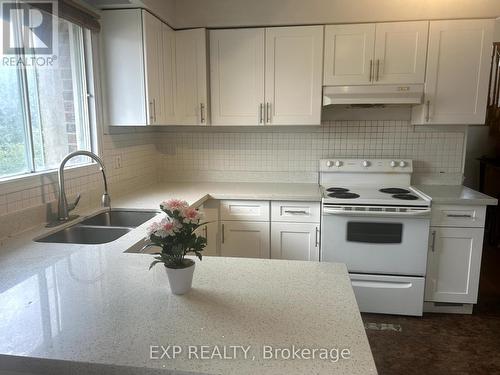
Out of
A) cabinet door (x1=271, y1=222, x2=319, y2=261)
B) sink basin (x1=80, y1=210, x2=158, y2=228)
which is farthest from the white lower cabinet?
sink basin (x1=80, y1=210, x2=158, y2=228)

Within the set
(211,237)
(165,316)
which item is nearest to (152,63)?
(211,237)

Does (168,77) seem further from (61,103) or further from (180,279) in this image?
(180,279)

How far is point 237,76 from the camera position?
291 centimetres

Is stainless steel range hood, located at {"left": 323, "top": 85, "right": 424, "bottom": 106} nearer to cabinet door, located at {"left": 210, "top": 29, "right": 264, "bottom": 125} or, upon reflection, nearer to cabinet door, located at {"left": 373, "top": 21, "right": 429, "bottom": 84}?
cabinet door, located at {"left": 373, "top": 21, "right": 429, "bottom": 84}

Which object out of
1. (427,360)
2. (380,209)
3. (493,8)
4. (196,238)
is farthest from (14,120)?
(493,8)

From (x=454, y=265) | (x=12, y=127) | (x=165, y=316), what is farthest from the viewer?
(x=454, y=265)

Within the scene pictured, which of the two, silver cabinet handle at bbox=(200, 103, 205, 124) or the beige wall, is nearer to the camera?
the beige wall

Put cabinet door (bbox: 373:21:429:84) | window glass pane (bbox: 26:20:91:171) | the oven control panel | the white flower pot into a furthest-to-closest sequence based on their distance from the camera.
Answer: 1. the oven control panel
2. cabinet door (bbox: 373:21:429:84)
3. window glass pane (bbox: 26:20:91:171)
4. the white flower pot

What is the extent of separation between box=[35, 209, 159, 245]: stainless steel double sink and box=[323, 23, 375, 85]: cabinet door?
1.71 metres

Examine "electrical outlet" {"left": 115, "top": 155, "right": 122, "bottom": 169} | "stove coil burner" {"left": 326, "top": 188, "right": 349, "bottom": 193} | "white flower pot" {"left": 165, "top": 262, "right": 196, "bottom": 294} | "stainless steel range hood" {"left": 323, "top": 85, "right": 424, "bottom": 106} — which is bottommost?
"stove coil burner" {"left": 326, "top": 188, "right": 349, "bottom": 193}

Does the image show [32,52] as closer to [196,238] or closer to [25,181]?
[25,181]

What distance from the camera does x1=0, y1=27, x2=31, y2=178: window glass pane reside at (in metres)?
1.75

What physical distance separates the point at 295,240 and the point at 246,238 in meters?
0.39

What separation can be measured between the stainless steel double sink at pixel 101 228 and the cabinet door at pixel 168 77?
817mm
